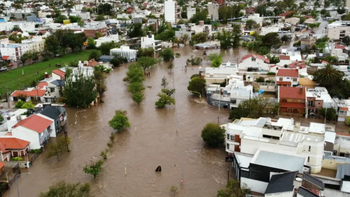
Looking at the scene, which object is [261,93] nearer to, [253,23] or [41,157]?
[41,157]

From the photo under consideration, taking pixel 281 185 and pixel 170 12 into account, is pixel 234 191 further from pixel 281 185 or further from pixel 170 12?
pixel 170 12

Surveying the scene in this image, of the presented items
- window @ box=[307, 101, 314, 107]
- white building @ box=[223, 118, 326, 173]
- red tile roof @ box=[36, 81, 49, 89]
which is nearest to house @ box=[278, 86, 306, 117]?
window @ box=[307, 101, 314, 107]

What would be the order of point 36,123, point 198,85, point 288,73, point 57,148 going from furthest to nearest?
point 198,85, point 288,73, point 36,123, point 57,148

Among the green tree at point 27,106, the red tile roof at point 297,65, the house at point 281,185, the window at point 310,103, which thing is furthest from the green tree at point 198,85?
the house at point 281,185

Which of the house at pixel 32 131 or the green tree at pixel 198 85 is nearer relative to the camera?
the house at pixel 32 131

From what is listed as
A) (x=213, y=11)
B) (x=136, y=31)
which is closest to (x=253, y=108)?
(x=136, y=31)

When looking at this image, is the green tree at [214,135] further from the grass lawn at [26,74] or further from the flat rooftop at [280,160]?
the grass lawn at [26,74]

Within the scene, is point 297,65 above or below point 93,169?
above

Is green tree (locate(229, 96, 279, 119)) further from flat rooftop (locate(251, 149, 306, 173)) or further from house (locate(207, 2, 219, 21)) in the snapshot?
house (locate(207, 2, 219, 21))
